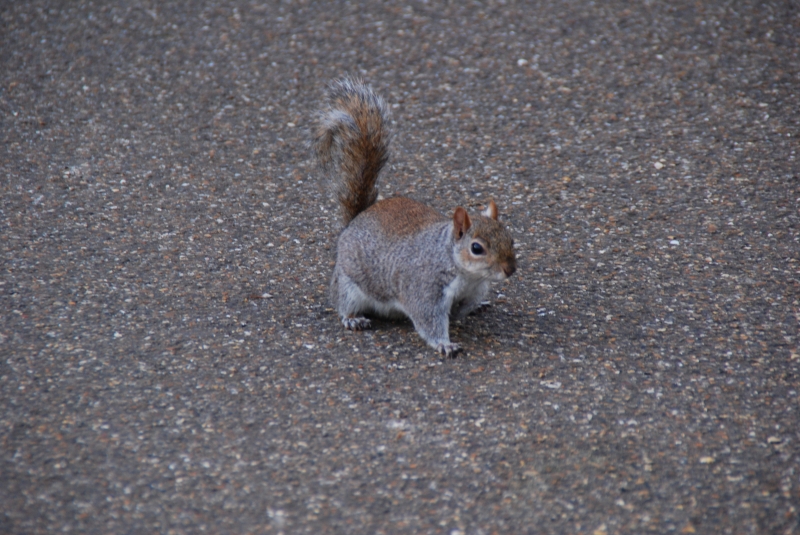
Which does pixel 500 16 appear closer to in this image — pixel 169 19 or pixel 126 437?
pixel 169 19

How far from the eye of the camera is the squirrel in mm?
2668

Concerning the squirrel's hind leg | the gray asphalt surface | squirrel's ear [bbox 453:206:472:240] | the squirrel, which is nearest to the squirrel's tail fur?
the squirrel

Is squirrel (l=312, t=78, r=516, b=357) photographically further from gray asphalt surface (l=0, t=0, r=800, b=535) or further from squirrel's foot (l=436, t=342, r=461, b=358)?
gray asphalt surface (l=0, t=0, r=800, b=535)

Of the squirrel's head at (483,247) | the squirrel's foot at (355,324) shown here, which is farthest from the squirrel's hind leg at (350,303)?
the squirrel's head at (483,247)

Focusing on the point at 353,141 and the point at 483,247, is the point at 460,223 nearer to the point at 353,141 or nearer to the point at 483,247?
the point at 483,247

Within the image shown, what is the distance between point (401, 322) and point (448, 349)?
0.38 m

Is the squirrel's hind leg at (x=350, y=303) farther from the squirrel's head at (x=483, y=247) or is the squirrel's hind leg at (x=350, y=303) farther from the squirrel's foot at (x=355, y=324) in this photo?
the squirrel's head at (x=483, y=247)

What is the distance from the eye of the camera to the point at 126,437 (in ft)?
7.67

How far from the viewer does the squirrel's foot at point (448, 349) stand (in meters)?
2.76

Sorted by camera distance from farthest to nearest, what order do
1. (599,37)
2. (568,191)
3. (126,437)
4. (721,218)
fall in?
(599,37) < (568,191) < (721,218) < (126,437)

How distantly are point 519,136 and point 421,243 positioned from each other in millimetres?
1741

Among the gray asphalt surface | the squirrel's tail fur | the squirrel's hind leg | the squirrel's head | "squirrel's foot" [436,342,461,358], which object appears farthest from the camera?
the squirrel's tail fur

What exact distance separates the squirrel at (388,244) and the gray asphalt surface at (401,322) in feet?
0.46

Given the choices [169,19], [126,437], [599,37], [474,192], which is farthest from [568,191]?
[169,19]
